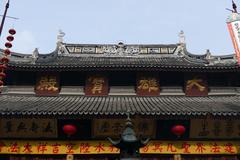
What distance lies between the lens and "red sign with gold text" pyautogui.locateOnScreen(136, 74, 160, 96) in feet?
48.5

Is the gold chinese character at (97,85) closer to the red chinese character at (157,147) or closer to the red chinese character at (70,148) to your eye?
the red chinese character at (70,148)

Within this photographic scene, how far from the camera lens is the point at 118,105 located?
42.3 feet

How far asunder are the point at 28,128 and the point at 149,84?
19.3ft

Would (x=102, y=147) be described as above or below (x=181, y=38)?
below

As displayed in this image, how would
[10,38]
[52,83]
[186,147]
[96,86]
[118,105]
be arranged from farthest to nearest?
1. [52,83]
2. [96,86]
3. [118,105]
4. [186,147]
5. [10,38]

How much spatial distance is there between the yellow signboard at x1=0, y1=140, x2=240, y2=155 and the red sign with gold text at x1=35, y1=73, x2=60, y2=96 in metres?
3.25

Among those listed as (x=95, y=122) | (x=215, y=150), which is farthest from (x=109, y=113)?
(x=215, y=150)

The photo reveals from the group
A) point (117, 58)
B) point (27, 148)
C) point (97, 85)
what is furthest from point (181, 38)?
point (27, 148)

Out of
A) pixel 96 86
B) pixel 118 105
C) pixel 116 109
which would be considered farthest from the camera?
pixel 96 86

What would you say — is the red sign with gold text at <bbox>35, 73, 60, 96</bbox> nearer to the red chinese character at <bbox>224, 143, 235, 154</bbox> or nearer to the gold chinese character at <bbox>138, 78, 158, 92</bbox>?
the gold chinese character at <bbox>138, 78, 158, 92</bbox>

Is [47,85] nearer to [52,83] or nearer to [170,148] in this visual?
[52,83]

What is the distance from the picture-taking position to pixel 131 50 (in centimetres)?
1806

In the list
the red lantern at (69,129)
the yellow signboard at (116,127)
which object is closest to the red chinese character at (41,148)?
the red lantern at (69,129)

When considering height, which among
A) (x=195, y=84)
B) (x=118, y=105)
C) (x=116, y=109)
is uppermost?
(x=195, y=84)
